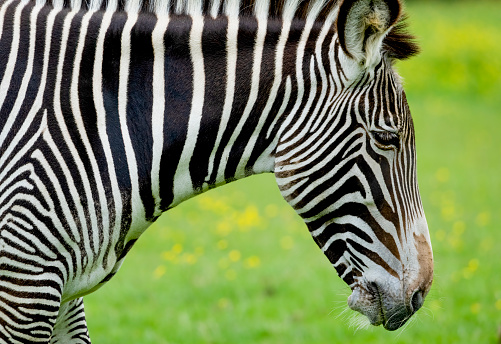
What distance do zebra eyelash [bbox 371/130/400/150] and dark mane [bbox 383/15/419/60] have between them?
1.31ft

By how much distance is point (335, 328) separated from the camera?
6023 millimetres

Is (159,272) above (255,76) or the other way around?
the other way around

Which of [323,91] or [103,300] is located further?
[103,300]

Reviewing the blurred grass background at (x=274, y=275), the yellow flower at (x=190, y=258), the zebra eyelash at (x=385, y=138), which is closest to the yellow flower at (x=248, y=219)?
the blurred grass background at (x=274, y=275)

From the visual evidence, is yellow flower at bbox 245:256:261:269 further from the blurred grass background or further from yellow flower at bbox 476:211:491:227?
yellow flower at bbox 476:211:491:227

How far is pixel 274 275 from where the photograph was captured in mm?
7406

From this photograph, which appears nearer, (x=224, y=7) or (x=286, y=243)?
(x=224, y=7)

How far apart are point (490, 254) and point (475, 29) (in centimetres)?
2031

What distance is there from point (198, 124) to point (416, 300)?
1.30 metres

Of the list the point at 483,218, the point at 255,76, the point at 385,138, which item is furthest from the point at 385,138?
the point at 483,218

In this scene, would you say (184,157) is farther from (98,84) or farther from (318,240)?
(318,240)

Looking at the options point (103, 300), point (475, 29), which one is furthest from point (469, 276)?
point (475, 29)

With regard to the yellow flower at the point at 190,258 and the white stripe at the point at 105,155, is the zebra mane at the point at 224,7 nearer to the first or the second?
the white stripe at the point at 105,155

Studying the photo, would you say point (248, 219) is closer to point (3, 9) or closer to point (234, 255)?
point (234, 255)
